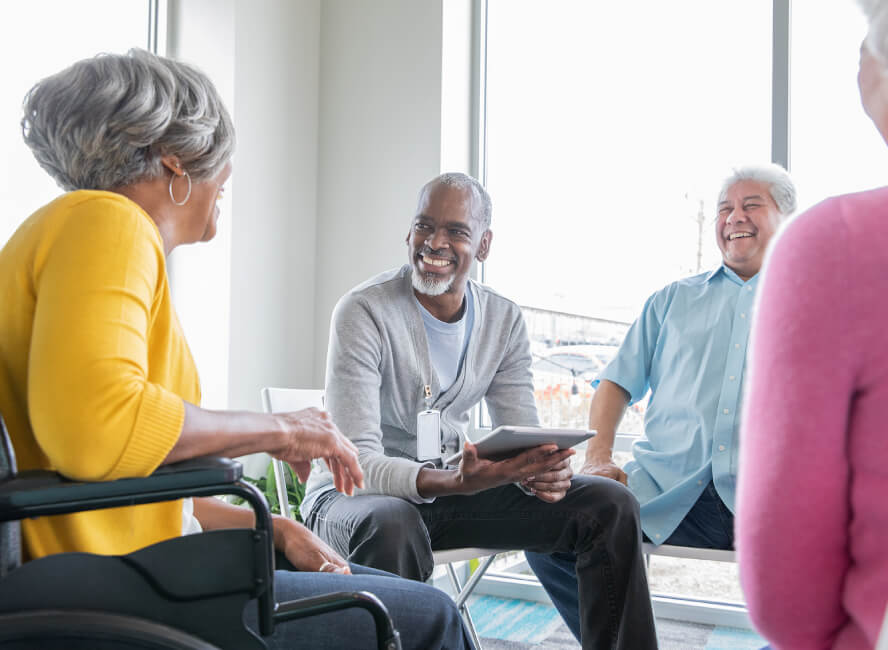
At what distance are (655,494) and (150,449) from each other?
1.80 m

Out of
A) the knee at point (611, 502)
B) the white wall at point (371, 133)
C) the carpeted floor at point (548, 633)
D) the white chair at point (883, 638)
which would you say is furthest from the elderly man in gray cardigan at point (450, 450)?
the white chair at point (883, 638)

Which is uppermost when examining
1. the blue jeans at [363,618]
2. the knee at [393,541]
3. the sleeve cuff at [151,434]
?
the sleeve cuff at [151,434]

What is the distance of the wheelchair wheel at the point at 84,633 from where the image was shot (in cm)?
91

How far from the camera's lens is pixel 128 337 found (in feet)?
3.45

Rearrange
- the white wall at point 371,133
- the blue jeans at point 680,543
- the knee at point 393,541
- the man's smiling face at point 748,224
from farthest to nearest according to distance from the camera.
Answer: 1. the white wall at point 371,133
2. the man's smiling face at point 748,224
3. the blue jeans at point 680,543
4. the knee at point 393,541

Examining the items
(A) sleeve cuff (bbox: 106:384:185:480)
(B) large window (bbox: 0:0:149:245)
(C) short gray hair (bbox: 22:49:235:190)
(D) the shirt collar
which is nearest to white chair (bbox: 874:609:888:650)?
(A) sleeve cuff (bbox: 106:384:185:480)

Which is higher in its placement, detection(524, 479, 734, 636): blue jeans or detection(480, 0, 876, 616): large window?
detection(480, 0, 876, 616): large window

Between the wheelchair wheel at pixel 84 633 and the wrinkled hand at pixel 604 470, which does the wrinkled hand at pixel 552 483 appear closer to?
the wrinkled hand at pixel 604 470

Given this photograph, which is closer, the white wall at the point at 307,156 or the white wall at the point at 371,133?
the white wall at the point at 307,156

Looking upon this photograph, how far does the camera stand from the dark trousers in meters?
1.93

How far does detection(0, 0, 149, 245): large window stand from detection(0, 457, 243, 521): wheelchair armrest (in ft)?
6.71

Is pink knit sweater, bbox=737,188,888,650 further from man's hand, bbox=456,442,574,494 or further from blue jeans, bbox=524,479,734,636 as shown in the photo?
blue jeans, bbox=524,479,734,636

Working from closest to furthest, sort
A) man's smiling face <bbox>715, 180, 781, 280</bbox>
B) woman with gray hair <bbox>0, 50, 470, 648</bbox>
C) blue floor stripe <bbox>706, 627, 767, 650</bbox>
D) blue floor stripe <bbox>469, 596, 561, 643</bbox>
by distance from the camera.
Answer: woman with gray hair <bbox>0, 50, 470, 648</bbox>, man's smiling face <bbox>715, 180, 781, 280</bbox>, blue floor stripe <bbox>706, 627, 767, 650</bbox>, blue floor stripe <bbox>469, 596, 561, 643</bbox>

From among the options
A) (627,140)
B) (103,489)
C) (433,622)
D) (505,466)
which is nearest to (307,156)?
(627,140)
